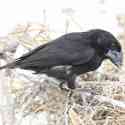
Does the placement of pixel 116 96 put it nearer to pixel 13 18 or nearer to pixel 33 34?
pixel 33 34

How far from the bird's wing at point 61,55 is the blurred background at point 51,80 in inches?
8.0

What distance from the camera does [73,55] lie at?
Answer: 3652 mm

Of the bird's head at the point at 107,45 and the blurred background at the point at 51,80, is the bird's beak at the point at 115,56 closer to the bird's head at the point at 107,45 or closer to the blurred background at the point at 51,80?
the bird's head at the point at 107,45

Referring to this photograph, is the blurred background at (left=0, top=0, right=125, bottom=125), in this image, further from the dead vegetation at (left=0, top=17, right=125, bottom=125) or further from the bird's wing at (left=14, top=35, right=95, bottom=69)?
the bird's wing at (left=14, top=35, right=95, bottom=69)

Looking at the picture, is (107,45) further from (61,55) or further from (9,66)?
(9,66)

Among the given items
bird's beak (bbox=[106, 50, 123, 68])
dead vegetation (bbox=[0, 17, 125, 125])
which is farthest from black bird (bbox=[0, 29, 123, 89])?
dead vegetation (bbox=[0, 17, 125, 125])

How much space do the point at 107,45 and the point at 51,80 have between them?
41 centimetres

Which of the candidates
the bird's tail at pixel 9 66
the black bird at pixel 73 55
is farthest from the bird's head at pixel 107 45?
the bird's tail at pixel 9 66

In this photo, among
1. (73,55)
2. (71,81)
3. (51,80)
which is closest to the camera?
(73,55)

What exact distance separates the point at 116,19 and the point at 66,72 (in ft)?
3.32

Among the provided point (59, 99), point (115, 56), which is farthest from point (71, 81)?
point (115, 56)

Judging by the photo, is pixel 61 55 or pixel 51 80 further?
pixel 51 80

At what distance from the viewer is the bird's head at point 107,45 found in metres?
3.68

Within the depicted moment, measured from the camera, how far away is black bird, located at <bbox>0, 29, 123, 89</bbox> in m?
3.65
